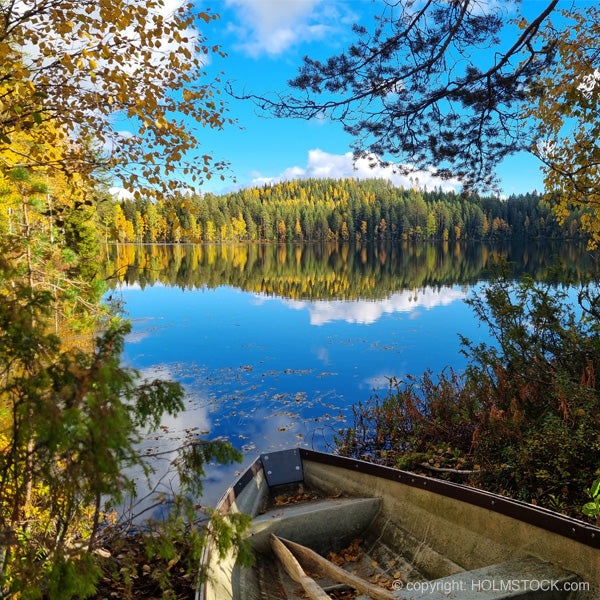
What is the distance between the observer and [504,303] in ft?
23.3

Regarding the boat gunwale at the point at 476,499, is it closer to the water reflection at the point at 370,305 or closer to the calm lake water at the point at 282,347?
the calm lake water at the point at 282,347

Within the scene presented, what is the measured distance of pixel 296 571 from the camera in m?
3.93

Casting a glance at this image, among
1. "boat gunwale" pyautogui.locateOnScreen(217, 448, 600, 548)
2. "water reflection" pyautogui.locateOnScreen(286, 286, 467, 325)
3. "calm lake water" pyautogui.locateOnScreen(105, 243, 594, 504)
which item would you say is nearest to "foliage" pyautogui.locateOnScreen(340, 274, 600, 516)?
"calm lake water" pyautogui.locateOnScreen(105, 243, 594, 504)

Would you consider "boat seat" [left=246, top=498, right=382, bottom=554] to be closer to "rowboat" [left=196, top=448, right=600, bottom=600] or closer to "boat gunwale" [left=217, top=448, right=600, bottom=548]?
"rowboat" [left=196, top=448, right=600, bottom=600]

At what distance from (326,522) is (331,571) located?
3.22 ft

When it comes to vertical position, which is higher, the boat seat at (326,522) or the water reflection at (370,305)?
the water reflection at (370,305)

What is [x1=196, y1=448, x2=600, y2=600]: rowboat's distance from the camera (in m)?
3.21

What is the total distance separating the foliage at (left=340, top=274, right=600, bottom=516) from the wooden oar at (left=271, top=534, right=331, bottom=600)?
2989 mm

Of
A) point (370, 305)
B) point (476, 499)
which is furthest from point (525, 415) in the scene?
point (370, 305)

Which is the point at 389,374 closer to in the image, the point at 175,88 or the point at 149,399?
the point at 175,88

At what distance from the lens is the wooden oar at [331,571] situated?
3.43 metres

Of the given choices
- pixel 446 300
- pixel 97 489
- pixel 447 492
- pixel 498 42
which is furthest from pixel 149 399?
pixel 446 300

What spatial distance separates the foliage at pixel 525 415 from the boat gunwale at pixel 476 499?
156 cm

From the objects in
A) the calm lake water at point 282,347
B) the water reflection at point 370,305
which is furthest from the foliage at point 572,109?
the water reflection at point 370,305
